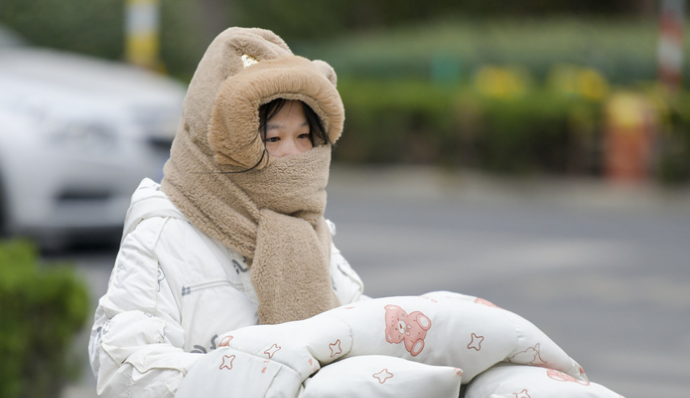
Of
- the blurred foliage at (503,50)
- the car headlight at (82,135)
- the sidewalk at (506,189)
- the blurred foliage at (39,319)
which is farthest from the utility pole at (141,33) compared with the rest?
the blurred foliage at (39,319)

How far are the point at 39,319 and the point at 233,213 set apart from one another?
2.04 meters

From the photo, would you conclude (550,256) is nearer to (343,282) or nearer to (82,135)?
(82,135)

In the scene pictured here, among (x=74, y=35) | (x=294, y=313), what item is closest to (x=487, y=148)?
(x=74, y=35)

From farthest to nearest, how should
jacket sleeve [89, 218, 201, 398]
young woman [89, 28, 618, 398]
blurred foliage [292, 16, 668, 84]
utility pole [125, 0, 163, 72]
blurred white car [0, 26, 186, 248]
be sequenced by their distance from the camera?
blurred foliage [292, 16, 668, 84], utility pole [125, 0, 163, 72], blurred white car [0, 26, 186, 248], jacket sleeve [89, 218, 201, 398], young woman [89, 28, 618, 398]

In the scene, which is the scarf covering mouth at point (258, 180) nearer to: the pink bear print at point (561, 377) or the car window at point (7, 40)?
the pink bear print at point (561, 377)

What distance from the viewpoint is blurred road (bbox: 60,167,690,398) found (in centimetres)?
591

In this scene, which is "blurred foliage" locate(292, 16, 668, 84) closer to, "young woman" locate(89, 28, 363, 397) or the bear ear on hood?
the bear ear on hood

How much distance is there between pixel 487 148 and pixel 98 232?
710 cm

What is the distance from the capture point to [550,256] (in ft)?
28.0

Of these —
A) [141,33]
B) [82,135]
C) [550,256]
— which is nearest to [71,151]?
[82,135]

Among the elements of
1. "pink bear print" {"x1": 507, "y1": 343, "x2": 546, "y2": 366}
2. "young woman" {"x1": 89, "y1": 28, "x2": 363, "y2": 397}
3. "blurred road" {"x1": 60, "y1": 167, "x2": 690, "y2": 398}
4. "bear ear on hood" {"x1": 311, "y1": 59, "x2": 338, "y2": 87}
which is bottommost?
"blurred road" {"x1": 60, "y1": 167, "x2": 690, "y2": 398}

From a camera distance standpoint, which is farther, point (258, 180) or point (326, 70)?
point (326, 70)

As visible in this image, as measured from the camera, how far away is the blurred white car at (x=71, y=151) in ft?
23.7

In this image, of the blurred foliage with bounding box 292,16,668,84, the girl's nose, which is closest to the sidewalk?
the blurred foliage with bounding box 292,16,668,84
